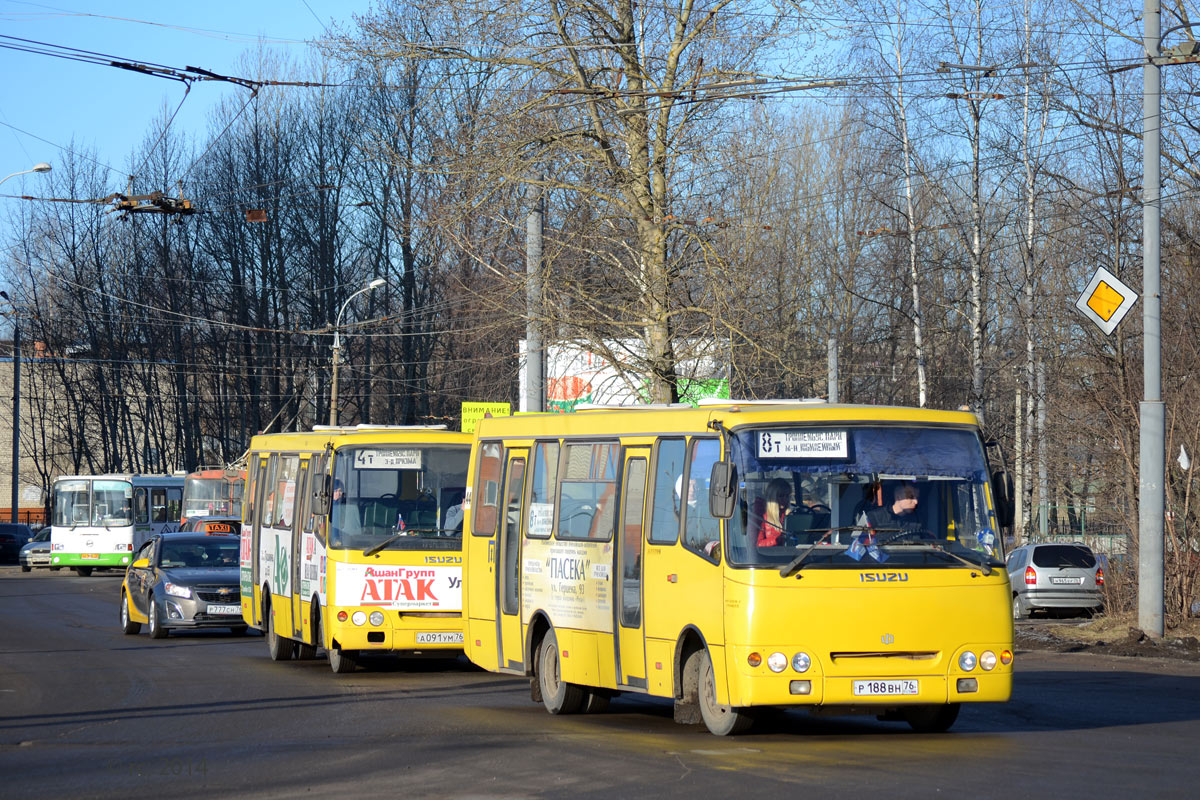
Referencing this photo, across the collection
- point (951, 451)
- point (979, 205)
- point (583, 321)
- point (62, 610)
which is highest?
point (979, 205)

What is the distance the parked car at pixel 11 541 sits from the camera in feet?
200

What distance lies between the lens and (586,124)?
24.7 metres

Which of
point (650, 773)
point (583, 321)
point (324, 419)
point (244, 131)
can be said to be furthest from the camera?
point (324, 419)

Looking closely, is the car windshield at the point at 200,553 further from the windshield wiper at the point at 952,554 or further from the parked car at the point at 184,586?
the windshield wiper at the point at 952,554

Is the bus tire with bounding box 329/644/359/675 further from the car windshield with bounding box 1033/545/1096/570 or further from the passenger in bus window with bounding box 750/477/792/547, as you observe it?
the car windshield with bounding box 1033/545/1096/570

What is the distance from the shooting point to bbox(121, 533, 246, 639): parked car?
24.0 meters

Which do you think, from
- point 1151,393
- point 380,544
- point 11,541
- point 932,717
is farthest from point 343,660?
point 11,541

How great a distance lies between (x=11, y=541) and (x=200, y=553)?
129ft

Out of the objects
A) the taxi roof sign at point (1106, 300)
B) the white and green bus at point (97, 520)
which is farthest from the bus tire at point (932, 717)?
the white and green bus at point (97, 520)

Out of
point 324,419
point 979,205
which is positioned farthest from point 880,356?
point 324,419

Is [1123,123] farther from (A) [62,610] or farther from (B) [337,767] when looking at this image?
(A) [62,610]

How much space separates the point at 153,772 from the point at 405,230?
55.5 ft

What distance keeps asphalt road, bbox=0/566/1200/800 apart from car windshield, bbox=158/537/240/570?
6.23m

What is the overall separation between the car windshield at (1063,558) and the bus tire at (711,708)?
16.6 metres
